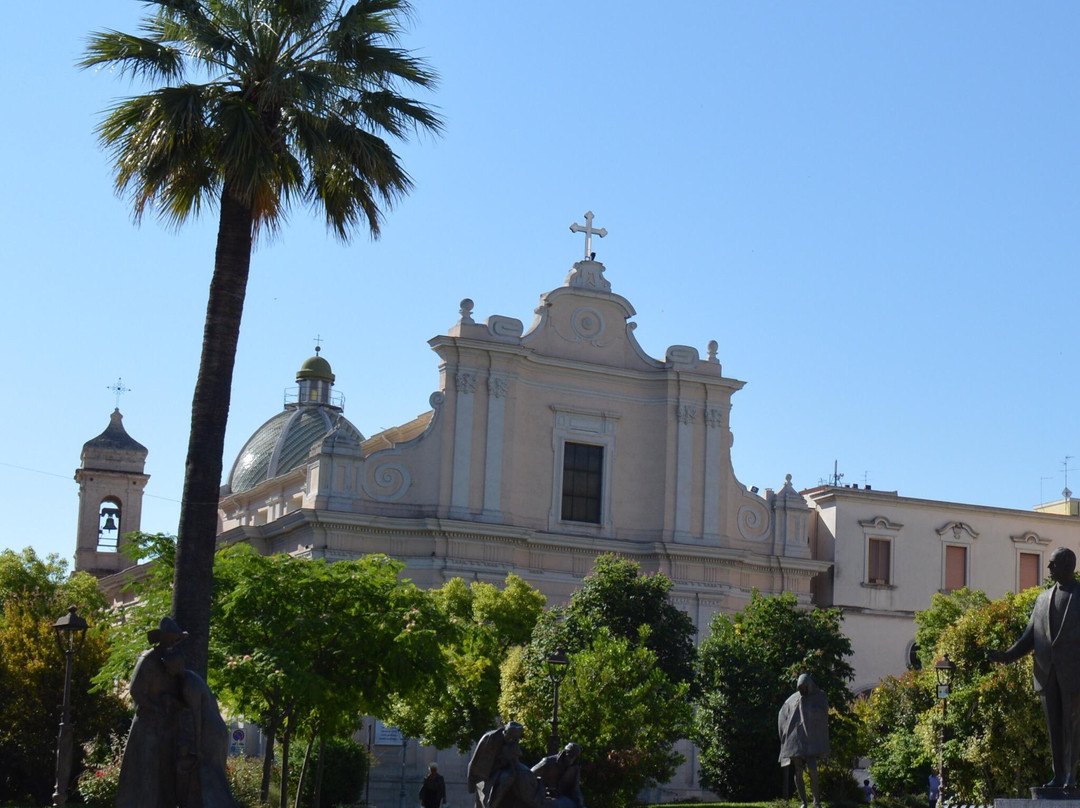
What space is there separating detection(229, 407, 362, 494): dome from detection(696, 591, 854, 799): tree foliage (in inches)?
999

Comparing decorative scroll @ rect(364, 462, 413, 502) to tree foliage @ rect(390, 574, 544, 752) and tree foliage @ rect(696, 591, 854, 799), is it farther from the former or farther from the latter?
tree foliage @ rect(696, 591, 854, 799)

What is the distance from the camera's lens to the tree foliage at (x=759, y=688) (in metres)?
33.8

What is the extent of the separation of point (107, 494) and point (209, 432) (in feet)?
161

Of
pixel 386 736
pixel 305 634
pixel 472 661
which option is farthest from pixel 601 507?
pixel 305 634

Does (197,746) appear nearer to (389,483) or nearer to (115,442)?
(389,483)

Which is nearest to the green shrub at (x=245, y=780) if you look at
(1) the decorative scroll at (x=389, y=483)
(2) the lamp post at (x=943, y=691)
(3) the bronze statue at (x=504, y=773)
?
(3) the bronze statue at (x=504, y=773)

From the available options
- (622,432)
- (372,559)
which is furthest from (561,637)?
(622,432)

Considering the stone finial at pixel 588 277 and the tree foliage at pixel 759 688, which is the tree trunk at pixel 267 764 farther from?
the stone finial at pixel 588 277

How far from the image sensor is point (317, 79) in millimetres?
19891

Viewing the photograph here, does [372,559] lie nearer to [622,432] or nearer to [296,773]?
[296,773]

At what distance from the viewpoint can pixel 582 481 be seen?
148ft

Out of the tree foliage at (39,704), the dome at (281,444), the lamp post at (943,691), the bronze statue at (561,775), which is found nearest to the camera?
the bronze statue at (561,775)

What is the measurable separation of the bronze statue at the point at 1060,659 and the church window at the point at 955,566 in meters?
37.3

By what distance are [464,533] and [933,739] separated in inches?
569
